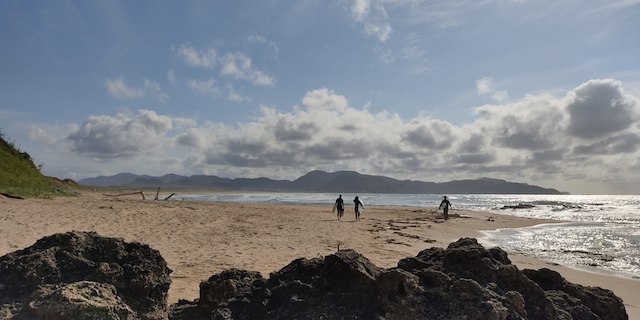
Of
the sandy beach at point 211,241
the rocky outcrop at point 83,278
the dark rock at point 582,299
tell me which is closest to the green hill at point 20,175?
the sandy beach at point 211,241

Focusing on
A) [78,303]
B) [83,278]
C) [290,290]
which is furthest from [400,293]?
[83,278]

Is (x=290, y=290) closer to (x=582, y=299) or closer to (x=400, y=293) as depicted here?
(x=400, y=293)

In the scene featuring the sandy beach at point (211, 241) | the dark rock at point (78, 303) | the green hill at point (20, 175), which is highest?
the green hill at point (20, 175)

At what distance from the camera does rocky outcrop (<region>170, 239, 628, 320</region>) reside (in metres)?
3.86

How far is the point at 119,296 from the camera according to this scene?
162 inches

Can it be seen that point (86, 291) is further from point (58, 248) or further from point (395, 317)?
point (395, 317)

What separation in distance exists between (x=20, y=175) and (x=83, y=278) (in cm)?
3116

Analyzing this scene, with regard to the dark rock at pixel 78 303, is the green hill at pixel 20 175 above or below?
above

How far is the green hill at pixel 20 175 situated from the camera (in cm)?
2548

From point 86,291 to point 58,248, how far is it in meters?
0.91

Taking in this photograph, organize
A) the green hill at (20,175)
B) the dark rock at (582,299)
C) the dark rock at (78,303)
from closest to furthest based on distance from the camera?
the dark rock at (78,303) → the dark rock at (582,299) → the green hill at (20,175)

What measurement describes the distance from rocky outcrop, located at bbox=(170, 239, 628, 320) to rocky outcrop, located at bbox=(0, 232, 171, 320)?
56cm

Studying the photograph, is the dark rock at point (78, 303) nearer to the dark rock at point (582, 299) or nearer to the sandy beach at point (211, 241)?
the sandy beach at point (211, 241)

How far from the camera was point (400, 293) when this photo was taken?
395 centimetres
